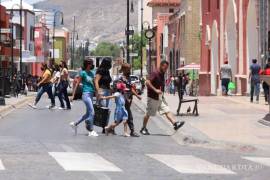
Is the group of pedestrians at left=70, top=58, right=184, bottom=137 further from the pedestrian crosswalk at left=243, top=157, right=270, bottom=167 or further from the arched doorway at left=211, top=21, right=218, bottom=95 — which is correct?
the arched doorway at left=211, top=21, right=218, bottom=95

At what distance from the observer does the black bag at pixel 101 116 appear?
20.1 metres

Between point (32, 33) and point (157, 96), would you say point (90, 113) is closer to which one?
point (157, 96)

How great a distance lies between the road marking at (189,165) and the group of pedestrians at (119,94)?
431 centimetres

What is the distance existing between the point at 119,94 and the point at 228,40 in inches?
1172

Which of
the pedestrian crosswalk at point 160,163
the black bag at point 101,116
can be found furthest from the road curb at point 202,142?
the black bag at point 101,116

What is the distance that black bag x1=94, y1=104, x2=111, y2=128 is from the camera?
20.1m

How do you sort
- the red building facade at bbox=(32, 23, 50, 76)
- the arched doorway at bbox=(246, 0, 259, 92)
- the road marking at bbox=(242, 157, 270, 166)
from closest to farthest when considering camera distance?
1. the road marking at bbox=(242, 157, 270, 166)
2. the arched doorway at bbox=(246, 0, 259, 92)
3. the red building facade at bbox=(32, 23, 50, 76)

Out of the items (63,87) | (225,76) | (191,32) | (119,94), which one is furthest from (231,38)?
(119,94)

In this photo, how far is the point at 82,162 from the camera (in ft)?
45.5

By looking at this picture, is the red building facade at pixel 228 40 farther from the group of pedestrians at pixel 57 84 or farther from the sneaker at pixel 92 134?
the sneaker at pixel 92 134

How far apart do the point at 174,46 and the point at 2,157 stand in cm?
7359

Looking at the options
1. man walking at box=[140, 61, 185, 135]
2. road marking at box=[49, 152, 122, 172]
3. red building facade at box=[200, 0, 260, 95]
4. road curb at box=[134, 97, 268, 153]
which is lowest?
road curb at box=[134, 97, 268, 153]

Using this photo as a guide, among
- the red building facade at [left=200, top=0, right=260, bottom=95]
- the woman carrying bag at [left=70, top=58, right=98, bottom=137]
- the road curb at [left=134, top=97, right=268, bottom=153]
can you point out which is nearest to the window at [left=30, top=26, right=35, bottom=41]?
the red building facade at [left=200, top=0, right=260, bottom=95]

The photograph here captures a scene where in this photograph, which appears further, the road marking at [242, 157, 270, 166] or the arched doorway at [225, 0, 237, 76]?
the arched doorway at [225, 0, 237, 76]
